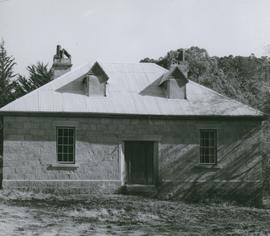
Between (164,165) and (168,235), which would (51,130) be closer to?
(164,165)

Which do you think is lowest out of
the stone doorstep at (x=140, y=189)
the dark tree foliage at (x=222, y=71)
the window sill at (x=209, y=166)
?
the stone doorstep at (x=140, y=189)

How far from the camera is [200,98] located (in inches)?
879

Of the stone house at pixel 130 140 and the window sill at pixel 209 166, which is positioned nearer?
the stone house at pixel 130 140

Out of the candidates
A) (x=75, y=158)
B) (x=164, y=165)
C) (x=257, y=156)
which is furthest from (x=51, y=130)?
(x=257, y=156)

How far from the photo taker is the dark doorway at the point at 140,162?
822 inches

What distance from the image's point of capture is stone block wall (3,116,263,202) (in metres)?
19.7

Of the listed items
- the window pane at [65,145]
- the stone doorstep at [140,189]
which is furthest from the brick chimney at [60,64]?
the stone doorstep at [140,189]

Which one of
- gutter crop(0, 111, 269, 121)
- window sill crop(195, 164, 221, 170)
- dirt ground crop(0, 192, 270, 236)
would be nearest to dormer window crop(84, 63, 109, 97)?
gutter crop(0, 111, 269, 121)

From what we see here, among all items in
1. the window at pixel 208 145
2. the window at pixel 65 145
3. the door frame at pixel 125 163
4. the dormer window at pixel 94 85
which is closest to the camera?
the window at pixel 65 145

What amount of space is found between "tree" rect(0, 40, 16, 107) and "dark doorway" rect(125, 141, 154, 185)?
14013mm

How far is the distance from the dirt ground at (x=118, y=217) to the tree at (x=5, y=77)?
48.9 ft

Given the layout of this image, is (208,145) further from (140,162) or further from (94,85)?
(94,85)

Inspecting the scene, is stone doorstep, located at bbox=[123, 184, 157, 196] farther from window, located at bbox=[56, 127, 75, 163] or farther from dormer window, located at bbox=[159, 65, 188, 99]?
dormer window, located at bbox=[159, 65, 188, 99]

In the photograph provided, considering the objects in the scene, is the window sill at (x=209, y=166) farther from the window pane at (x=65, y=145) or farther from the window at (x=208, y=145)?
the window pane at (x=65, y=145)
